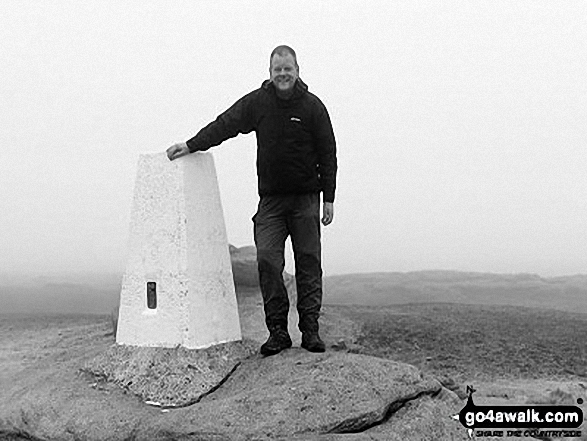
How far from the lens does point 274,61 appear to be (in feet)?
26.9

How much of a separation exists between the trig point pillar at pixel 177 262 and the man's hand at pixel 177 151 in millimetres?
71

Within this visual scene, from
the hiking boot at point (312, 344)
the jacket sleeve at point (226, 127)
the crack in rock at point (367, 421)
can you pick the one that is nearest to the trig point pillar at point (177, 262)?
the jacket sleeve at point (226, 127)

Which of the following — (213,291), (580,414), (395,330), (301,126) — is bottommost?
(580,414)

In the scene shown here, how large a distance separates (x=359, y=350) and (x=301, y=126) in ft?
14.3

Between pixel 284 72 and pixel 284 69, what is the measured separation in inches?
1.3

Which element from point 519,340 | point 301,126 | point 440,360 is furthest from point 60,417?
point 519,340

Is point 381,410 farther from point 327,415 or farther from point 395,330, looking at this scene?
point 395,330

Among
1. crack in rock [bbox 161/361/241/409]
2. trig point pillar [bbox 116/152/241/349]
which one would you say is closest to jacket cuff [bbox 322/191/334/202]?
trig point pillar [bbox 116/152/241/349]

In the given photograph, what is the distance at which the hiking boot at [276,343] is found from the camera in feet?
27.9

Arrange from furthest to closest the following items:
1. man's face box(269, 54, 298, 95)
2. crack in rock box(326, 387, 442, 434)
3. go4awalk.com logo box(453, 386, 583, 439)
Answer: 1. man's face box(269, 54, 298, 95)
2. go4awalk.com logo box(453, 386, 583, 439)
3. crack in rock box(326, 387, 442, 434)

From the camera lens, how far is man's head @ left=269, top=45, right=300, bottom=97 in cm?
816

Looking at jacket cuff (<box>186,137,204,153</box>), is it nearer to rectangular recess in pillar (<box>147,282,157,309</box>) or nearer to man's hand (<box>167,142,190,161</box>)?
man's hand (<box>167,142,190,161</box>)

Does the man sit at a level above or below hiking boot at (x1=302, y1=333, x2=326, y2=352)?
above

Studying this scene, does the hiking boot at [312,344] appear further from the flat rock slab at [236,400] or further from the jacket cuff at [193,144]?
the jacket cuff at [193,144]
